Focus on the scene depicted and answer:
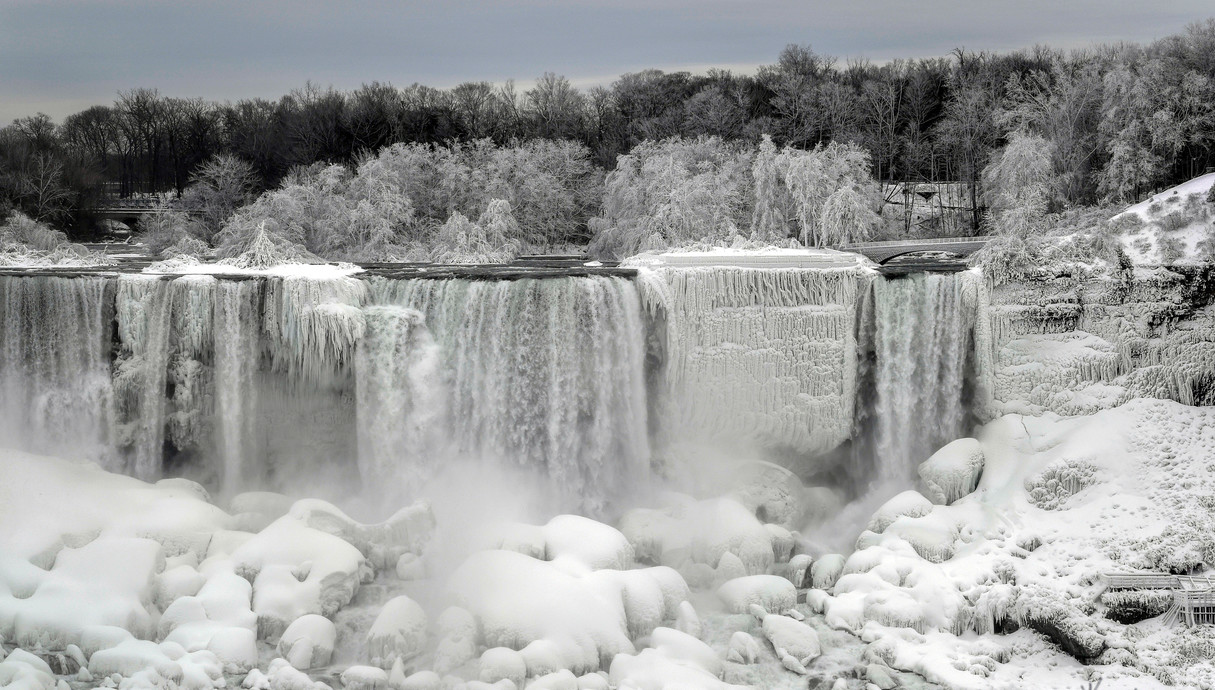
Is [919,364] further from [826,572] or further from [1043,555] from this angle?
[826,572]

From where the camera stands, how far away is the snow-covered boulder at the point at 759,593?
15.7 metres

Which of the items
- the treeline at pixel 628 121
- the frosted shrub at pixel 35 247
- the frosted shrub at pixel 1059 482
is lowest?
the frosted shrub at pixel 1059 482

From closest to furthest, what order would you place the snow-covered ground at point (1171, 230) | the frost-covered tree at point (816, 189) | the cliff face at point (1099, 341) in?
the cliff face at point (1099, 341) < the snow-covered ground at point (1171, 230) < the frost-covered tree at point (816, 189)

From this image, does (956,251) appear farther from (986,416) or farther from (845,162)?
(986,416)

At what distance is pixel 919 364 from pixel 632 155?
72.2ft

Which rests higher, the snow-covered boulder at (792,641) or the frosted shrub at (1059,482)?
the frosted shrub at (1059,482)

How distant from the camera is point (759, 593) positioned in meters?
15.8

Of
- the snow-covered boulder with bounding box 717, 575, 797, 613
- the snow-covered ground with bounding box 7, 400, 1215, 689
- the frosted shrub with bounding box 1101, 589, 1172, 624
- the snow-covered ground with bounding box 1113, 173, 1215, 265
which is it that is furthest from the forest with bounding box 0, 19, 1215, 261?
the snow-covered boulder with bounding box 717, 575, 797, 613

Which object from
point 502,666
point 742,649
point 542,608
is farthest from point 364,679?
point 742,649

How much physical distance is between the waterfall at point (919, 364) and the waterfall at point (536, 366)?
200 inches

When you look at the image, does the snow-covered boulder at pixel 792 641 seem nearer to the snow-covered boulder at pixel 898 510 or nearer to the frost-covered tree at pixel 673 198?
the snow-covered boulder at pixel 898 510

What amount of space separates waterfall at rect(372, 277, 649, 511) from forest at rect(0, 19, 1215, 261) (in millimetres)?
9163

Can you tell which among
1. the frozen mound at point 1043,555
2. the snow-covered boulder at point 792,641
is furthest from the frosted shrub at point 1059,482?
the snow-covered boulder at point 792,641

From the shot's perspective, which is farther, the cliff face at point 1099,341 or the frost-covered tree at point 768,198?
the frost-covered tree at point 768,198
